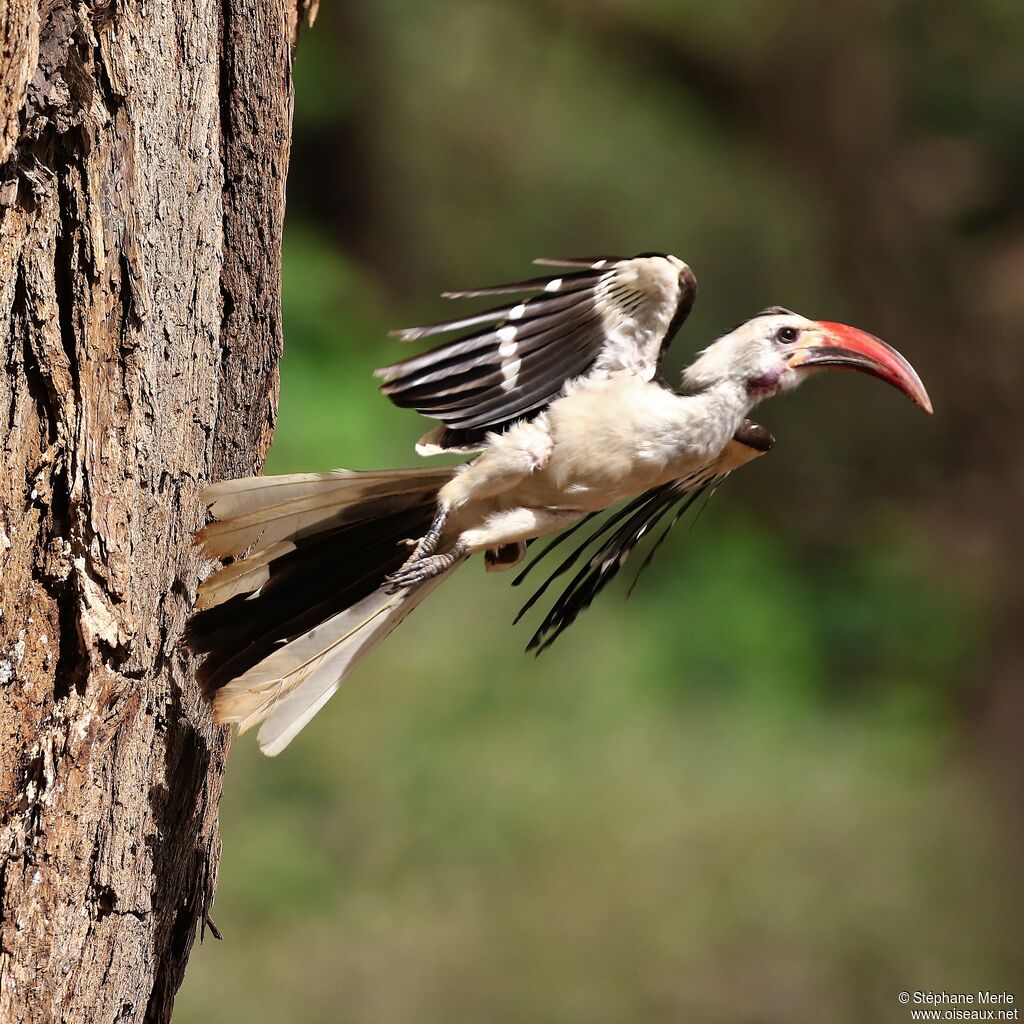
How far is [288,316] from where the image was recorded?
555cm

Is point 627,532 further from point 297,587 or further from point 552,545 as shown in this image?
point 297,587

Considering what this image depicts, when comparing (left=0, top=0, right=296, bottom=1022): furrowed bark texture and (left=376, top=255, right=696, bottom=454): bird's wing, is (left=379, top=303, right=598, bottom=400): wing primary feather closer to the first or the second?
(left=376, top=255, right=696, bottom=454): bird's wing

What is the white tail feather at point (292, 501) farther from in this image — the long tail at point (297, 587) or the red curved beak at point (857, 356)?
the red curved beak at point (857, 356)

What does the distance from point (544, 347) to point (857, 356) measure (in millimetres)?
474

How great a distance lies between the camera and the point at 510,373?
190 centimetres

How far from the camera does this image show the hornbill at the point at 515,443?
1756 millimetres

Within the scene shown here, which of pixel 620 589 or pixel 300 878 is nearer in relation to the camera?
pixel 300 878

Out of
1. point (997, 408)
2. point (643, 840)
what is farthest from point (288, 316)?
point (997, 408)

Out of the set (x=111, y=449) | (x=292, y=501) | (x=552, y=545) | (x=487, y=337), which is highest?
(x=487, y=337)

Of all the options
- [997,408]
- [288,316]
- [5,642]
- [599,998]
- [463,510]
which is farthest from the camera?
[997,408]

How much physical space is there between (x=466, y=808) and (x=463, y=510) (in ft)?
9.89

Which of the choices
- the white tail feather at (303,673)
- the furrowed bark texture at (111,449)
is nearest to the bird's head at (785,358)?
the white tail feather at (303,673)

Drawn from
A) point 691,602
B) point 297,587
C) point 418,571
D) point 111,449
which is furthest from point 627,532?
point 691,602

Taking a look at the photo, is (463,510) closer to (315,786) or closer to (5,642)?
(5,642)
